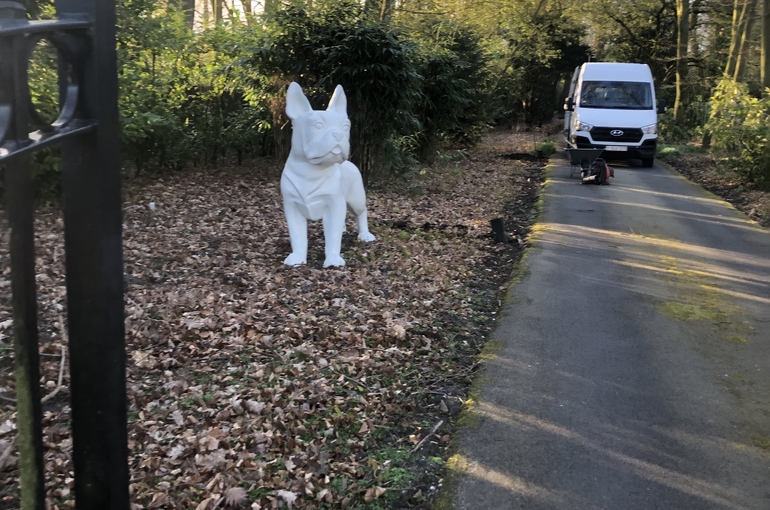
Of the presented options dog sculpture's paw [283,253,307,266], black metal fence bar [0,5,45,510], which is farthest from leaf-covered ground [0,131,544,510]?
black metal fence bar [0,5,45,510]

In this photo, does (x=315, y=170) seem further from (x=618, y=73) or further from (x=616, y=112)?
(x=618, y=73)

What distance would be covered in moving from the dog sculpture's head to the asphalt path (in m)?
2.35

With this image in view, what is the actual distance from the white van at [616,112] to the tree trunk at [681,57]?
708 cm

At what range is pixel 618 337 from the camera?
18.0 ft

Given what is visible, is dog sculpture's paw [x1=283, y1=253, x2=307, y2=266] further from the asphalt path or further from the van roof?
the van roof

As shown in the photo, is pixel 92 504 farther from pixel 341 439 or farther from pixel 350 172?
pixel 350 172

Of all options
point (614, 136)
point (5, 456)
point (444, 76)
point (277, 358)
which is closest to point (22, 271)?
point (5, 456)

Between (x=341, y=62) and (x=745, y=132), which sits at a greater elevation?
(x=341, y=62)

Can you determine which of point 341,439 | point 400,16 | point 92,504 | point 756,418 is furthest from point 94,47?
point 400,16

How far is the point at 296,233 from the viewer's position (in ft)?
23.3

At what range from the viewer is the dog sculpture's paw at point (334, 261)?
7078 mm

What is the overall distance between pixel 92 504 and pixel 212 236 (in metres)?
6.77

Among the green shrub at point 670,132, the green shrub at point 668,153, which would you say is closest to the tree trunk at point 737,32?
the green shrub at point 670,132

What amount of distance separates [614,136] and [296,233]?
A: 13769 mm
